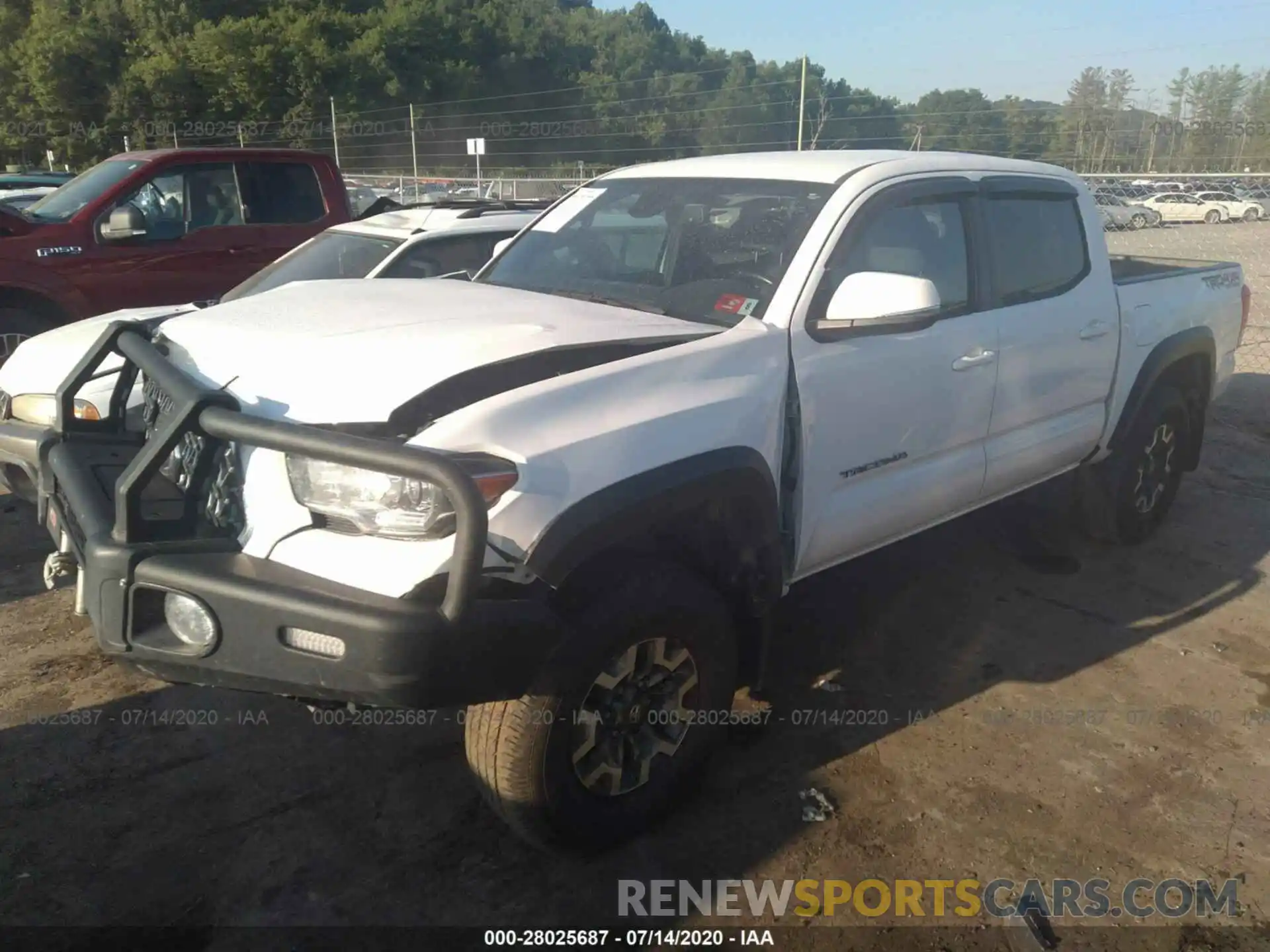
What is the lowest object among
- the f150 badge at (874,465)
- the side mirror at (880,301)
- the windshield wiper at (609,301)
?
the f150 badge at (874,465)

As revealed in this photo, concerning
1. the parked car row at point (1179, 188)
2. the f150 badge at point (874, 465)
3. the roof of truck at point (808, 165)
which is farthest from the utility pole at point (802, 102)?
the f150 badge at point (874, 465)

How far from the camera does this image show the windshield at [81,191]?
7.01 meters

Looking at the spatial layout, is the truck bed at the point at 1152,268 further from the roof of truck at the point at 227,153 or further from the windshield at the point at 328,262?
the roof of truck at the point at 227,153

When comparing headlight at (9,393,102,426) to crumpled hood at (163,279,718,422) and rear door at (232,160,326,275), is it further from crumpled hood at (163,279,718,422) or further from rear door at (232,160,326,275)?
rear door at (232,160,326,275)

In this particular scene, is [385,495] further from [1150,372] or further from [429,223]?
[429,223]

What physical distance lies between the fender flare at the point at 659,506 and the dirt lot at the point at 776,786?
77 centimetres

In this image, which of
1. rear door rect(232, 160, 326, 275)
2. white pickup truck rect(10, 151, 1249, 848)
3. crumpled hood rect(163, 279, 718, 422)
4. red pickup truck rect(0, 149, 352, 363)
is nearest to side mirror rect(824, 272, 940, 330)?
white pickup truck rect(10, 151, 1249, 848)

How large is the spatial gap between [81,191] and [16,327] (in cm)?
120

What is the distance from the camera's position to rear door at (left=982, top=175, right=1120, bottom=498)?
3893 millimetres

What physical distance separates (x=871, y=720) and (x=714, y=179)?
79.2 inches

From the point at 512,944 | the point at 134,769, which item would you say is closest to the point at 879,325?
the point at 512,944

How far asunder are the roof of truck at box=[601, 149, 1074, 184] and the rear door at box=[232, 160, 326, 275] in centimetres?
426

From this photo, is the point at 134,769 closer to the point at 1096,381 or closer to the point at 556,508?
the point at 556,508

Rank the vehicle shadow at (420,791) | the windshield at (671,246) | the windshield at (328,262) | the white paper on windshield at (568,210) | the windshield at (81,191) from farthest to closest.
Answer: the windshield at (81,191), the windshield at (328,262), the white paper on windshield at (568,210), the windshield at (671,246), the vehicle shadow at (420,791)
